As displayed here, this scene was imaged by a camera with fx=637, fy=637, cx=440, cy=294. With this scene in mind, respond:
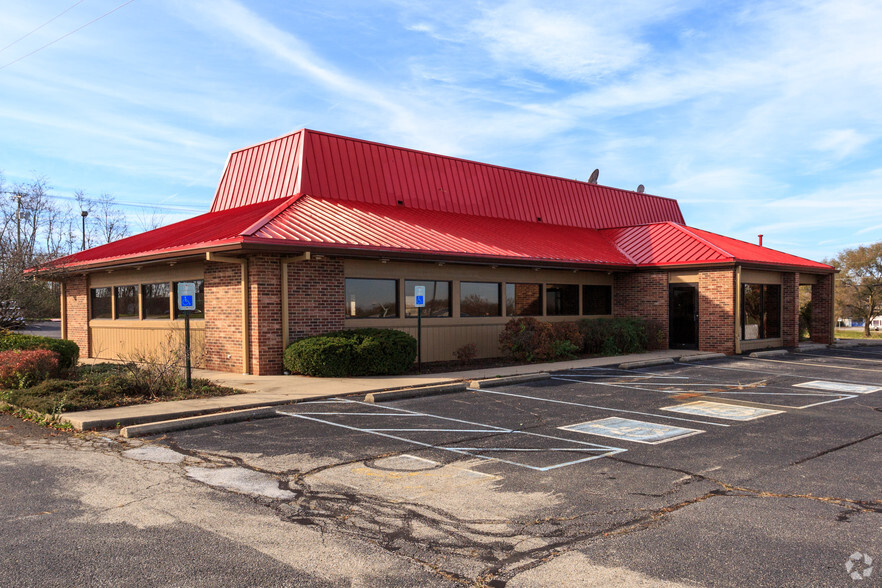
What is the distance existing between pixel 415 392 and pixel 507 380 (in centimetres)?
250

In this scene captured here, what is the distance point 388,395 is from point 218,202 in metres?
13.4

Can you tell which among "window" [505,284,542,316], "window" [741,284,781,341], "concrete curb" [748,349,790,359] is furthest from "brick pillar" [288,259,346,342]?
"window" [741,284,781,341]

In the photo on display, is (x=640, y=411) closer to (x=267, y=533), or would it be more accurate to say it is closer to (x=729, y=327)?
(x=267, y=533)

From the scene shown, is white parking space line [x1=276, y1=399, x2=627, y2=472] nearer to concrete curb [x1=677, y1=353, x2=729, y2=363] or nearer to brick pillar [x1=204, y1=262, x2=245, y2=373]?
brick pillar [x1=204, y1=262, x2=245, y2=373]

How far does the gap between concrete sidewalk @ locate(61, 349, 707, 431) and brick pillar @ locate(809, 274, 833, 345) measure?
12.4 metres

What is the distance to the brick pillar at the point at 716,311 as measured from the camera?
2056 cm

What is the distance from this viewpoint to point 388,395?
38.7 feet

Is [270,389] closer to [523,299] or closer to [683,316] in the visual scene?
[523,299]

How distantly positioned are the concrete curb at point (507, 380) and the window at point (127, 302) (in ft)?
36.7

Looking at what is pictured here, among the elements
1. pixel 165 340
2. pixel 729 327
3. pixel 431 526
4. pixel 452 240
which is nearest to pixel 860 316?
pixel 729 327

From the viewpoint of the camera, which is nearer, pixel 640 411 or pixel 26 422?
pixel 26 422

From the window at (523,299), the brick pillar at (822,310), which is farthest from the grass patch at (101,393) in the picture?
the brick pillar at (822,310)

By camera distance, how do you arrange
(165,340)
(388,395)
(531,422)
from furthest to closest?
(165,340) < (388,395) < (531,422)

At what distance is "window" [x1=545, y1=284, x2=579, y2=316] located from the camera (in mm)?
21016
